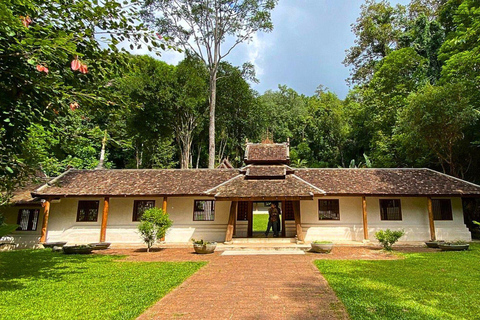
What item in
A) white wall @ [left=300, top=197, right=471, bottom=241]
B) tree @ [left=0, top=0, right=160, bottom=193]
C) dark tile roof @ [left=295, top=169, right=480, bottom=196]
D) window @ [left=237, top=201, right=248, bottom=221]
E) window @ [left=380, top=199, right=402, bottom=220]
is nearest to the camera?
tree @ [left=0, top=0, right=160, bottom=193]

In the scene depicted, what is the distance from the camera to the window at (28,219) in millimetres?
14609

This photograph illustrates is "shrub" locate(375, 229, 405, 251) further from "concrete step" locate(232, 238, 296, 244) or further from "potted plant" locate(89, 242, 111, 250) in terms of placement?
"potted plant" locate(89, 242, 111, 250)

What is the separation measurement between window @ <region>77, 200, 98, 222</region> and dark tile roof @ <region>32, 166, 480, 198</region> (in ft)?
3.05

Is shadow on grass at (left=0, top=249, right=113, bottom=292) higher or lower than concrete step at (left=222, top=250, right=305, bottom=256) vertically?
lower

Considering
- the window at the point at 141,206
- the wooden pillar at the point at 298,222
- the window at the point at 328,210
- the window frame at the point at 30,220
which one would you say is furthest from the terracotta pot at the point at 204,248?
the window frame at the point at 30,220

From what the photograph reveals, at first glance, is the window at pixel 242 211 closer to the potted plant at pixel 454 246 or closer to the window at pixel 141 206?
the window at pixel 141 206

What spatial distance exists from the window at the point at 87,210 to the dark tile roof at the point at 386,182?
11710mm

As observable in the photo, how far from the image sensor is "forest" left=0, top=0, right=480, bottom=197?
15.2 ft

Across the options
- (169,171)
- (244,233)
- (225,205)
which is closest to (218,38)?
(169,171)

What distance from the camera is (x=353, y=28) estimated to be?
33594 mm

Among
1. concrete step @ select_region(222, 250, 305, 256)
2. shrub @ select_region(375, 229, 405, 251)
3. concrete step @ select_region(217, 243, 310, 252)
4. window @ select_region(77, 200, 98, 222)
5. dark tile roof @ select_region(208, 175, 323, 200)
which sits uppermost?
dark tile roof @ select_region(208, 175, 323, 200)

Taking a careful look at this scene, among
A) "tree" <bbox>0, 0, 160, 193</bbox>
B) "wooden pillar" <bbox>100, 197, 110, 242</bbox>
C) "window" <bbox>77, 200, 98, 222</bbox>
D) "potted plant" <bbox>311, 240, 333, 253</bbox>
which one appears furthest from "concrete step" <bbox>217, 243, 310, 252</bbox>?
"tree" <bbox>0, 0, 160, 193</bbox>

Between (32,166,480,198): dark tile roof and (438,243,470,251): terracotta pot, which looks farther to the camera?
(32,166,480,198): dark tile roof

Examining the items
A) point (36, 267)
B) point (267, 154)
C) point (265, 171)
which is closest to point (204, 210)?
point (265, 171)
